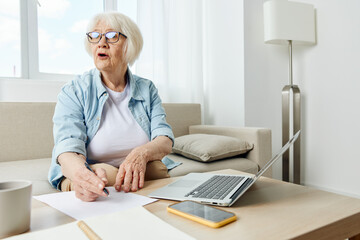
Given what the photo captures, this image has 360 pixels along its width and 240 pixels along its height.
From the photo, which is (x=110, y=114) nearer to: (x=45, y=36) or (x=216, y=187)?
(x=216, y=187)

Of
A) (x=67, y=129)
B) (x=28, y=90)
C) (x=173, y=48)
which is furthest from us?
(x=173, y=48)

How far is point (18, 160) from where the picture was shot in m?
1.62

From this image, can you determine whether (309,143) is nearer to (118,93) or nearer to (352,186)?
(352,186)

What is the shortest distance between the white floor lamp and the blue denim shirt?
1372mm

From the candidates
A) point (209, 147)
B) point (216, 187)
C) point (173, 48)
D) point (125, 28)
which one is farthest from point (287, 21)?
point (216, 187)

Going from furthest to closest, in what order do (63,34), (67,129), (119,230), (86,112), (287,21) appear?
(63,34) → (287,21) → (86,112) → (67,129) → (119,230)

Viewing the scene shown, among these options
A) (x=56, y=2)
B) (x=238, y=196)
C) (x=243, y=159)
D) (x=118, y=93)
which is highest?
(x=56, y=2)

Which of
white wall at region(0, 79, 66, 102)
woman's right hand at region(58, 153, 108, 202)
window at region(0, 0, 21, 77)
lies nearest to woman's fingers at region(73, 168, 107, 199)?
woman's right hand at region(58, 153, 108, 202)

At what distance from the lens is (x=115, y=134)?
1.12 m

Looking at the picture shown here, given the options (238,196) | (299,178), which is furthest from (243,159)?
(238,196)

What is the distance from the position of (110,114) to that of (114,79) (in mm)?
168

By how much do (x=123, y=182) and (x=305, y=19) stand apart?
2130 mm

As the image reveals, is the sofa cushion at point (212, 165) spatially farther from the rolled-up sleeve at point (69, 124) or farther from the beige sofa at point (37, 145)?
the rolled-up sleeve at point (69, 124)

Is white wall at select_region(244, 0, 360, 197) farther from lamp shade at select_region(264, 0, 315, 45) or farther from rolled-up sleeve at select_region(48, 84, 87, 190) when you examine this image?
rolled-up sleeve at select_region(48, 84, 87, 190)
